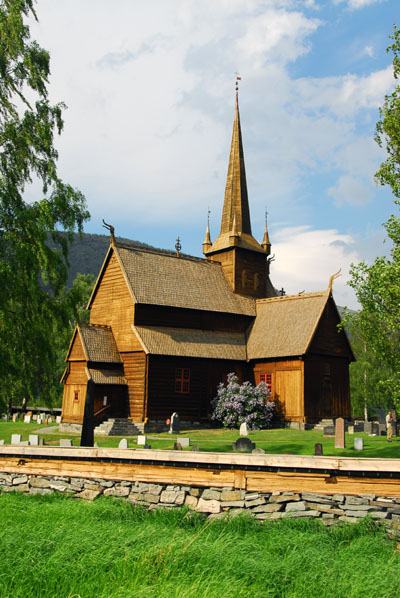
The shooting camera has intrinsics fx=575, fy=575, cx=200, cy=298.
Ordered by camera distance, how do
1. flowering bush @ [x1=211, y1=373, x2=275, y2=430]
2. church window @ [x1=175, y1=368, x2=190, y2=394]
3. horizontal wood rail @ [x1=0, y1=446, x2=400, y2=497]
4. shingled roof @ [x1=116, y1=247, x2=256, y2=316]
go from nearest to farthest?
horizontal wood rail @ [x1=0, y1=446, x2=400, y2=497]
flowering bush @ [x1=211, y1=373, x2=275, y2=430]
church window @ [x1=175, y1=368, x2=190, y2=394]
shingled roof @ [x1=116, y1=247, x2=256, y2=316]

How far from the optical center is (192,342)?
121 ft

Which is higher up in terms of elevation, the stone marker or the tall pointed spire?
the tall pointed spire

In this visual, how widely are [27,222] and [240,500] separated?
9855mm

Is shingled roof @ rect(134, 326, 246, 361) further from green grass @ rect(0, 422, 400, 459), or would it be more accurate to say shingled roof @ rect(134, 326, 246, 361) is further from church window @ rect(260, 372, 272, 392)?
green grass @ rect(0, 422, 400, 459)

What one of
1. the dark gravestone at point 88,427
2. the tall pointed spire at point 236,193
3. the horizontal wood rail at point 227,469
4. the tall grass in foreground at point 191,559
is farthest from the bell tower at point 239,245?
the tall grass in foreground at point 191,559

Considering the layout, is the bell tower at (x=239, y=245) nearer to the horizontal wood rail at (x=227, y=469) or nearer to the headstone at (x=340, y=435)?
the headstone at (x=340, y=435)

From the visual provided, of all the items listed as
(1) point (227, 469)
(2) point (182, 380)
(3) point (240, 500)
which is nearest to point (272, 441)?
(2) point (182, 380)

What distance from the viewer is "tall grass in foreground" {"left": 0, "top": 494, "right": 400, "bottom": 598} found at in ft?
29.1

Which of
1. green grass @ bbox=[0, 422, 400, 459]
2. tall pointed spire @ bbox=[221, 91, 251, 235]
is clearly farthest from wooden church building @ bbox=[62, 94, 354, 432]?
tall pointed spire @ bbox=[221, 91, 251, 235]

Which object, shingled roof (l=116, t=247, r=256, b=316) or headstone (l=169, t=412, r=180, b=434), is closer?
headstone (l=169, t=412, r=180, b=434)

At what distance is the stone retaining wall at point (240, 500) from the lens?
11.9 meters

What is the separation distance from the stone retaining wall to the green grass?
9340mm

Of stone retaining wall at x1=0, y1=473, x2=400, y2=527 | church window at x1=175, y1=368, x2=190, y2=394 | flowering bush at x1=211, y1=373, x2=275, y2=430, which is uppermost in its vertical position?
church window at x1=175, y1=368, x2=190, y2=394

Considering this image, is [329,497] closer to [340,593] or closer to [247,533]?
[247,533]
